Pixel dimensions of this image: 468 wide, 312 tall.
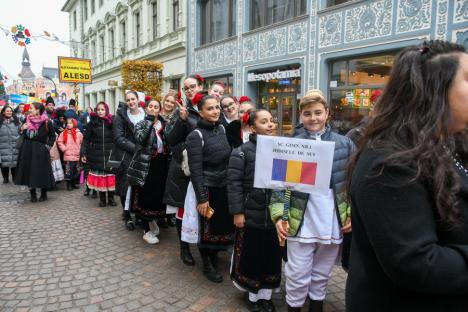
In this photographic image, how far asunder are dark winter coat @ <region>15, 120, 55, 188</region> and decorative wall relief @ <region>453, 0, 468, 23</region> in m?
8.01

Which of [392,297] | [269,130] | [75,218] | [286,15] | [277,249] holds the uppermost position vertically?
[286,15]

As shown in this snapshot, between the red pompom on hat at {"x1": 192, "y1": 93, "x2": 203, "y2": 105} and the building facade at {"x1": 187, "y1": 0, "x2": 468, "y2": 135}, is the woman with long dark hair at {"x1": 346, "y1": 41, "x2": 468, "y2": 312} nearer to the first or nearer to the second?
the red pompom on hat at {"x1": 192, "y1": 93, "x2": 203, "y2": 105}

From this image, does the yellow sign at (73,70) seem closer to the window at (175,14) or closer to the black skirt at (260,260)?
the window at (175,14)

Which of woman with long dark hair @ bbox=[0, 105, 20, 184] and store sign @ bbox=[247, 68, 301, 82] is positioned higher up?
store sign @ bbox=[247, 68, 301, 82]

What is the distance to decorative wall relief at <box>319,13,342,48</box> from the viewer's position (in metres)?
8.66

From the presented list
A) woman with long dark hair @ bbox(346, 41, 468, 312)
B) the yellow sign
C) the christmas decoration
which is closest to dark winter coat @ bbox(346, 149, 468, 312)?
woman with long dark hair @ bbox(346, 41, 468, 312)

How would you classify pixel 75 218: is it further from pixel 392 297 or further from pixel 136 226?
pixel 392 297

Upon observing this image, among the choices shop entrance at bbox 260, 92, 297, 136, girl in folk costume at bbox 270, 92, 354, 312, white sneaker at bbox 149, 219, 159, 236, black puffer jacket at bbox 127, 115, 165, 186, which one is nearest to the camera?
girl in folk costume at bbox 270, 92, 354, 312

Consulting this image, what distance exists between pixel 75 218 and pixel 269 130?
14.1 ft

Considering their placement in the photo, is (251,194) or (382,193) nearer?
(382,193)

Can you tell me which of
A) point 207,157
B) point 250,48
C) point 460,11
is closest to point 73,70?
point 250,48

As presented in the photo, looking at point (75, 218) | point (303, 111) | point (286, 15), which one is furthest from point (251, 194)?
point (286, 15)

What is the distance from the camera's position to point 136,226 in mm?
5469

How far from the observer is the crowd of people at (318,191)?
1.04m
